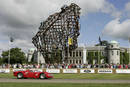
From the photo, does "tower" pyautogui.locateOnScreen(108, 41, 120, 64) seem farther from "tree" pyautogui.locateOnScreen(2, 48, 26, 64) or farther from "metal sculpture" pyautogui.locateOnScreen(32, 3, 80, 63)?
"metal sculpture" pyautogui.locateOnScreen(32, 3, 80, 63)

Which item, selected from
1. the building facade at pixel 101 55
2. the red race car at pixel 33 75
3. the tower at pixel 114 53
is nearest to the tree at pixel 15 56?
the building facade at pixel 101 55

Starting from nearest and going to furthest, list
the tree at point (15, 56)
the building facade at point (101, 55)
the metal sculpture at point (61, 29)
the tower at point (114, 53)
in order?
1. the metal sculpture at point (61, 29)
2. the tree at point (15, 56)
3. the building facade at point (101, 55)
4. the tower at point (114, 53)

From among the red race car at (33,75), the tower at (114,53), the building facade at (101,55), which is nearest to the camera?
the red race car at (33,75)

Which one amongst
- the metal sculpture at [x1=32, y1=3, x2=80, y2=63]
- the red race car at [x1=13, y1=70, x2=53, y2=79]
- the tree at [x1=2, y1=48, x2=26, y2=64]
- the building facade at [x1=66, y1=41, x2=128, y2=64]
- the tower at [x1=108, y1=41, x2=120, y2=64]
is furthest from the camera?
the tower at [x1=108, y1=41, x2=120, y2=64]

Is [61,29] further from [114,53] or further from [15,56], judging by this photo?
[114,53]

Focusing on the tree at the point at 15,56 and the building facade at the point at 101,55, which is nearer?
the tree at the point at 15,56

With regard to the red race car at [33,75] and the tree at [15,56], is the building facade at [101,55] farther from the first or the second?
the red race car at [33,75]

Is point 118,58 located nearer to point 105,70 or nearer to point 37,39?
point 37,39

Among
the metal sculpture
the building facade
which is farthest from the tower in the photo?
the metal sculpture

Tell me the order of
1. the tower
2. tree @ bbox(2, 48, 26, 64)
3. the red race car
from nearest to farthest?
the red race car, tree @ bbox(2, 48, 26, 64), the tower

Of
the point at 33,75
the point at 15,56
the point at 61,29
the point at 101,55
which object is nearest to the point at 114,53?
the point at 101,55

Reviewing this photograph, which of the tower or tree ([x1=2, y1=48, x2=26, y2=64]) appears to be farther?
the tower

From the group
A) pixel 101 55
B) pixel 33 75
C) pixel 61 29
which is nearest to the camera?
pixel 33 75

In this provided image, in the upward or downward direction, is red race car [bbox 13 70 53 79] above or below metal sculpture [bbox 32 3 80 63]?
below
